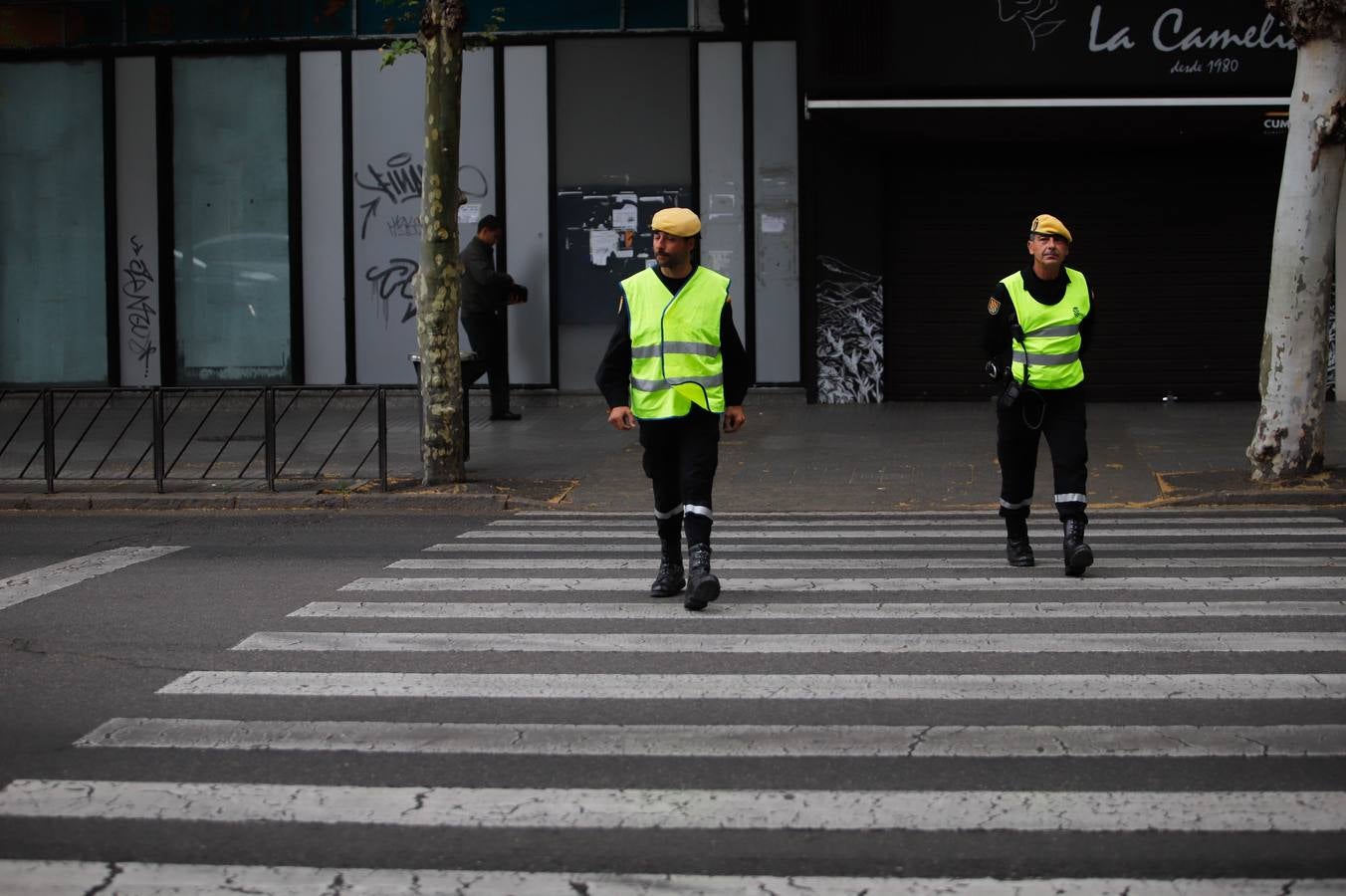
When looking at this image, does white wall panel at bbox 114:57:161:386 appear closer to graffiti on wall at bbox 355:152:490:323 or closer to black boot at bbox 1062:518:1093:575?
graffiti on wall at bbox 355:152:490:323

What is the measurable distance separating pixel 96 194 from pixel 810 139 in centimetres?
855

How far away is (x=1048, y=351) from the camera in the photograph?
973 cm

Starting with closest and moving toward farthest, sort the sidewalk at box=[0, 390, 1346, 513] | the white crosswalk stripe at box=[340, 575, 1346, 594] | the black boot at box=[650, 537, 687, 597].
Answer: the black boot at box=[650, 537, 687, 597], the white crosswalk stripe at box=[340, 575, 1346, 594], the sidewalk at box=[0, 390, 1346, 513]

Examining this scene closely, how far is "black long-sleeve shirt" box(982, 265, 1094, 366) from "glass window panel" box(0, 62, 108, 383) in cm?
1478

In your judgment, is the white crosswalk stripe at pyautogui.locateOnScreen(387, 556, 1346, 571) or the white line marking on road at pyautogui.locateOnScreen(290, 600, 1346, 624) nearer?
the white line marking on road at pyautogui.locateOnScreen(290, 600, 1346, 624)

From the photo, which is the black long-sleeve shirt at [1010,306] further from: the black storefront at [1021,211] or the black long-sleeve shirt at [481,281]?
the black storefront at [1021,211]

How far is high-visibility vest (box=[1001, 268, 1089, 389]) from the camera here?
973 centimetres

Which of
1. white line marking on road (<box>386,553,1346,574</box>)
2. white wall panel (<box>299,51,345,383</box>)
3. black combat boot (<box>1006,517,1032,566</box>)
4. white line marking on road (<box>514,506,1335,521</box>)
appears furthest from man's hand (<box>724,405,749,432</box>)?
white wall panel (<box>299,51,345,383</box>)

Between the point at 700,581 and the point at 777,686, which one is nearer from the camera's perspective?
the point at 777,686

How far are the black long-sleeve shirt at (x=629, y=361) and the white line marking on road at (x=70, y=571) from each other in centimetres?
323

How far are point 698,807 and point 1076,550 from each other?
181 inches

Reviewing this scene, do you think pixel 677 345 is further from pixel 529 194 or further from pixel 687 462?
pixel 529 194

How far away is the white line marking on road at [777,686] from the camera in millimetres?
6789

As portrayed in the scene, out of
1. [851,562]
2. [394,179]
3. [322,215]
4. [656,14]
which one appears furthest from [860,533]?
[322,215]
